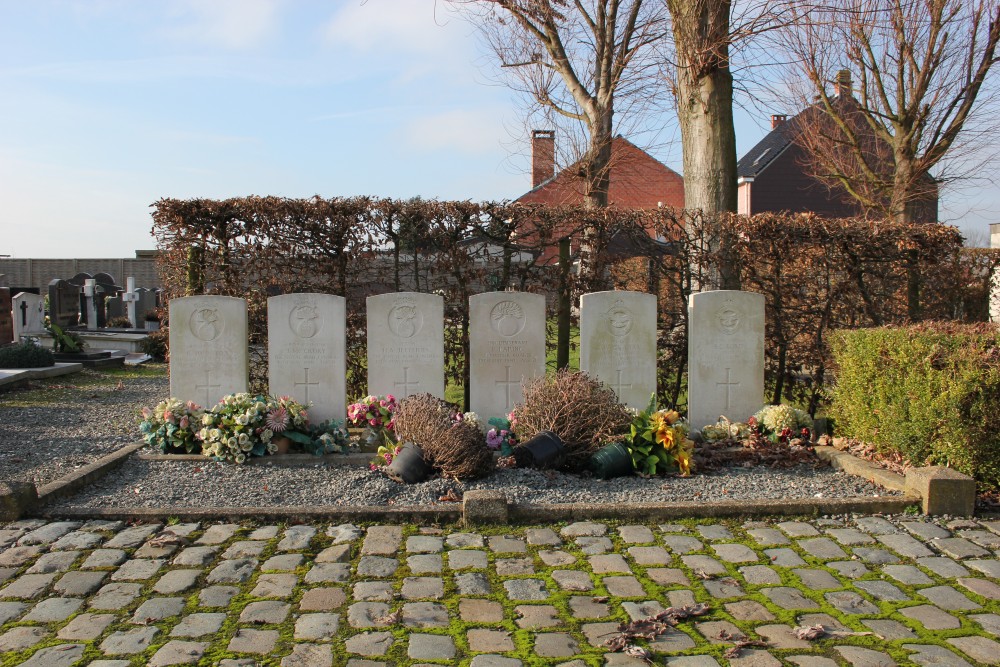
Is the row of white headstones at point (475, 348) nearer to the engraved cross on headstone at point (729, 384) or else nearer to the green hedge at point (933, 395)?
the engraved cross on headstone at point (729, 384)

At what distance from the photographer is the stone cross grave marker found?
16.3 m

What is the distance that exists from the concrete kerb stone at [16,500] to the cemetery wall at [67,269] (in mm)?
31229

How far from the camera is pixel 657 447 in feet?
20.1

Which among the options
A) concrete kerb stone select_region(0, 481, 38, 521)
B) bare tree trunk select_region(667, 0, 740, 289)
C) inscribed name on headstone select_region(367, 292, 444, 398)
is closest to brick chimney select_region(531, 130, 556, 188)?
bare tree trunk select_region(667, 0, 740, 289)

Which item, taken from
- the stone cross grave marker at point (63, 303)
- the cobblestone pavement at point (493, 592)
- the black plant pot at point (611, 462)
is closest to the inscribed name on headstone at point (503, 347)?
the black plant pot at point (611, 462)

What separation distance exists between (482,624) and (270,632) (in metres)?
0.94

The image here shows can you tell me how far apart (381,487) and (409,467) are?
0.26 metres

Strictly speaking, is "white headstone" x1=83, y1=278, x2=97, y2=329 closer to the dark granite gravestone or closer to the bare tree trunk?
the dark granite gravestone

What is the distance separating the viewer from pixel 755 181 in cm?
3188

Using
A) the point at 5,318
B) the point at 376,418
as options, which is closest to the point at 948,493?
the point at 376,418

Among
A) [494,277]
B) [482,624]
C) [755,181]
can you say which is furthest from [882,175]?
[755,181]

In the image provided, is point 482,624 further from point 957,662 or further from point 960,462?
point 960,462

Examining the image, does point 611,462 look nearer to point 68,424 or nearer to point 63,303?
point 68,424

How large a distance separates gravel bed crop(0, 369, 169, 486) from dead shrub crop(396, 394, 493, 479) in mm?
2685
